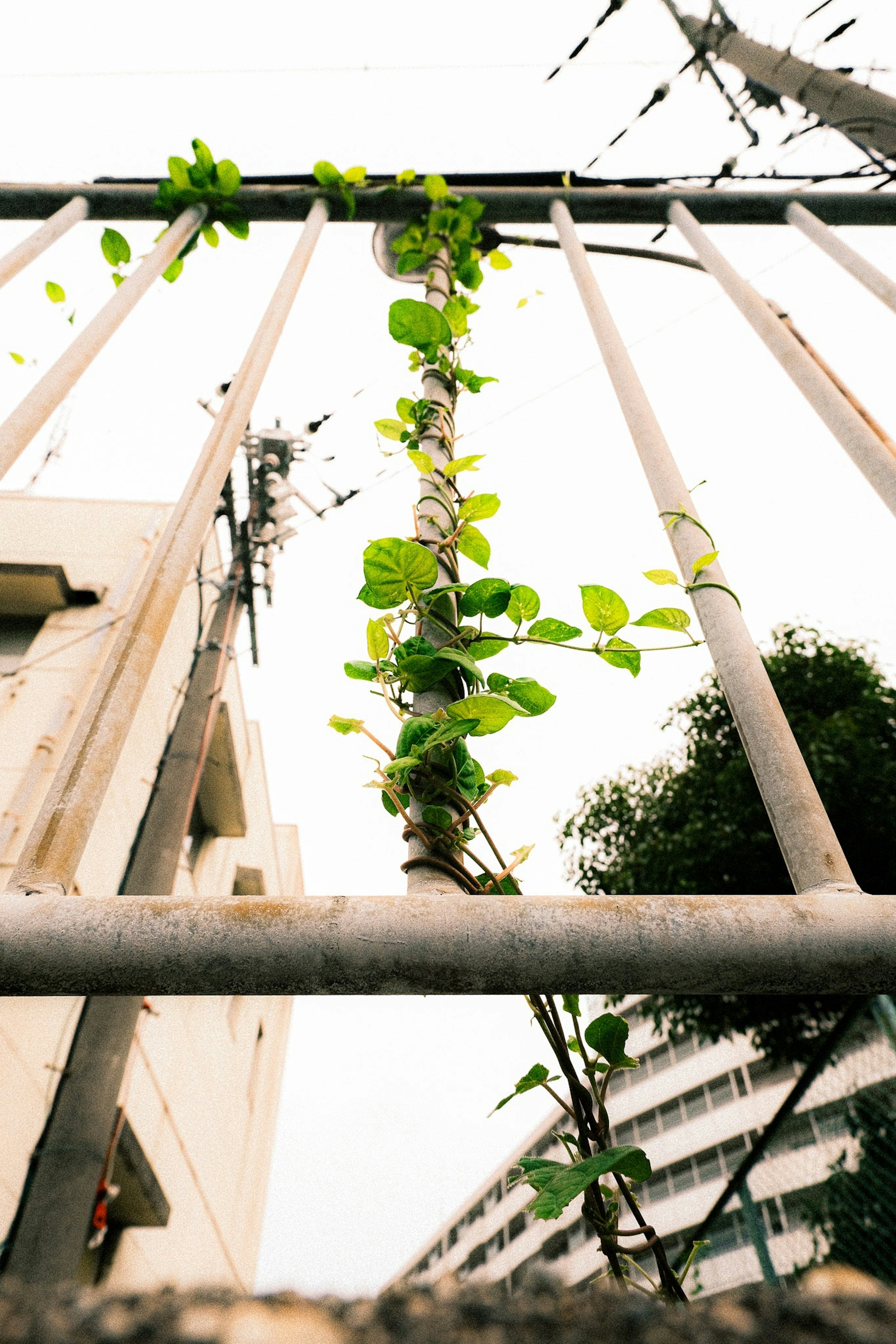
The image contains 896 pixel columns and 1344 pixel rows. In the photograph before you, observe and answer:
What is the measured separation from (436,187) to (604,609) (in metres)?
1.25

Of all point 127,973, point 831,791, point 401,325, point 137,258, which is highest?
point 831,791

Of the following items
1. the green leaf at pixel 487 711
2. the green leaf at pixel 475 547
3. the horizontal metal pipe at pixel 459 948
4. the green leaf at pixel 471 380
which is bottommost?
the horizontal metal pipe at pixel 459 948

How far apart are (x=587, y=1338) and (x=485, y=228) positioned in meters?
1.94

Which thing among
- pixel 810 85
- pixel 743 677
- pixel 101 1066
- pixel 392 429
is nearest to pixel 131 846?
pixel 101 1066

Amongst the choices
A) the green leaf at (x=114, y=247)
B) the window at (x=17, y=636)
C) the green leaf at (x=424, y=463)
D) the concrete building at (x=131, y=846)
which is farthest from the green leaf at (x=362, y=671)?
the window at (x=17, y=636)

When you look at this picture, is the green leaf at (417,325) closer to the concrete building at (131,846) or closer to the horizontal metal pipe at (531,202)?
the horizontal metal pipe at (531,202)

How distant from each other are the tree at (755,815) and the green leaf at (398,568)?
488cm

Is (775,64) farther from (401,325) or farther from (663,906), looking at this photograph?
(663,906)

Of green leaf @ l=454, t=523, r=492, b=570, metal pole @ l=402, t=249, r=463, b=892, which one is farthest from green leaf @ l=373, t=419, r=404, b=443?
green leaf @ l=454, t=523, r=492, b=570

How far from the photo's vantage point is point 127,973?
0.41 meters

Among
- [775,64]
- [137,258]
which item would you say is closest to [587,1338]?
[137,258]

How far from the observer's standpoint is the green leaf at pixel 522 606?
709mm

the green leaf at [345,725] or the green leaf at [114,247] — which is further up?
the green leaf at [114,247]

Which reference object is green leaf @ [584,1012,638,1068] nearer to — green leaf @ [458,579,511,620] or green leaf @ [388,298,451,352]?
green leaf @ [458,579,511,620]
